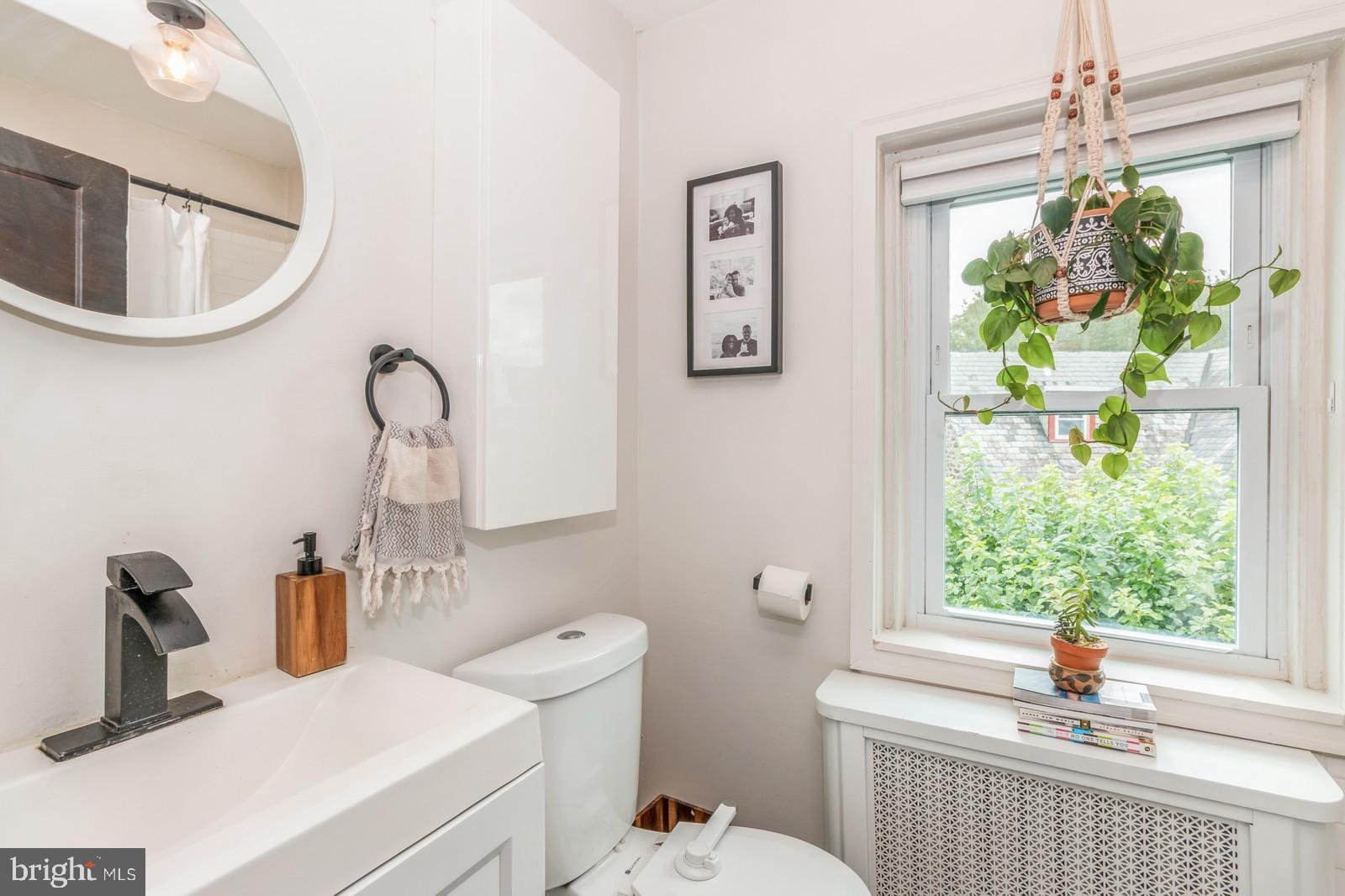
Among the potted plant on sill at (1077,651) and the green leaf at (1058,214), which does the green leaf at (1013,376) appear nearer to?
the green leaf at (1058,214)

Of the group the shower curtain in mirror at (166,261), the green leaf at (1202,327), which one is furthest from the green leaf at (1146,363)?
the shower curtain in mirror at (166,261)

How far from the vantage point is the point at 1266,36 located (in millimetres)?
1096

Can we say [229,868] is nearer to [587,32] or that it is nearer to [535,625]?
[535,625]

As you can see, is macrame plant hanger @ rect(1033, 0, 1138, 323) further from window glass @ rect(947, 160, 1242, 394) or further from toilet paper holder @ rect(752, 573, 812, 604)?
toilet paper holder @ rect(752, 573, 812, 604)

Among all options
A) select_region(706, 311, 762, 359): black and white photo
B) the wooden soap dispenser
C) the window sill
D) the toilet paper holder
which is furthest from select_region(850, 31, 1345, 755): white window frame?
the wooden soap dispenser

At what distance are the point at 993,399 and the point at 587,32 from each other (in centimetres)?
134

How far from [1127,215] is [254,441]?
1370 mm

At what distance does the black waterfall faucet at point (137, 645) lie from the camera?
70 centimetres

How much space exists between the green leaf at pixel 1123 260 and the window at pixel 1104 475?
34 centimetres

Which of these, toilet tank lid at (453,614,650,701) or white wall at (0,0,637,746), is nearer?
white wall at (0,0,637,746)

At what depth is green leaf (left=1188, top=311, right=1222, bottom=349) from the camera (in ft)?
3.35

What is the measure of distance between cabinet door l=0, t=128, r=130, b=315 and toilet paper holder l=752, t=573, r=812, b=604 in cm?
127

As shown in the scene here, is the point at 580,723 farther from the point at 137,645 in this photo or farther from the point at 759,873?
the point at 137,645

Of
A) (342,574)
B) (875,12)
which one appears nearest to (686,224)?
(875,12)
